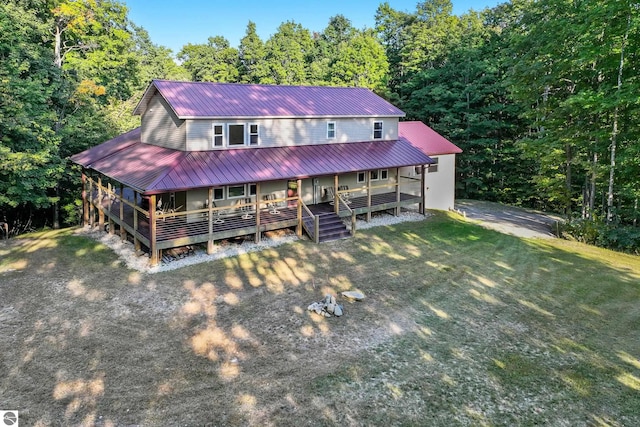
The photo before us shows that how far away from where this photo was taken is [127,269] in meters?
14.3

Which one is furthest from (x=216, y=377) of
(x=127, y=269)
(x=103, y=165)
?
(x=103, y=165)

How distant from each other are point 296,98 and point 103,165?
9.42 metres

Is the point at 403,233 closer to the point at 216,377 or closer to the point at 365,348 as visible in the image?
the point at 365,348

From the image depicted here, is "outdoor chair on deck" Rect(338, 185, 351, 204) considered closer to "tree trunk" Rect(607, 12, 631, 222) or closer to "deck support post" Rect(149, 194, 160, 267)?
"deck support post" Rect(149, 194, 160, 267)

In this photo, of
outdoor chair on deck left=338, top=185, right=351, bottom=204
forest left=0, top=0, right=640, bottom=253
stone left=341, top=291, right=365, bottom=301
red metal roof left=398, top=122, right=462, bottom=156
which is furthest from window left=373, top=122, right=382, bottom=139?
stone left=341, top=291, right=365, bottom=301

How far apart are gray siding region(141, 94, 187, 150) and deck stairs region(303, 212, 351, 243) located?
235 inches

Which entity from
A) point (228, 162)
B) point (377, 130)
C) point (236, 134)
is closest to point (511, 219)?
point (377, 130)

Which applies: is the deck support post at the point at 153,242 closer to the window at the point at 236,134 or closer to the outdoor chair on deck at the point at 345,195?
the window at the point at 236,134

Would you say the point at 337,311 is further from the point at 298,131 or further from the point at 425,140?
the point at 425,140

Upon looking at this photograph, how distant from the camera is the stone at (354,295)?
1220 cm

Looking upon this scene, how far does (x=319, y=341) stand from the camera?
9898mm

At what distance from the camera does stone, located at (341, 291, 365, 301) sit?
1220 cm

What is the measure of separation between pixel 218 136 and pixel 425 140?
1350 centimetres

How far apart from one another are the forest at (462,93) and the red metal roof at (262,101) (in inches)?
243
